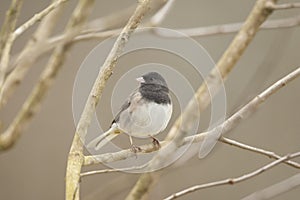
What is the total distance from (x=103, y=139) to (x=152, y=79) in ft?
0.52

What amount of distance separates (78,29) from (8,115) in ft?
4.52

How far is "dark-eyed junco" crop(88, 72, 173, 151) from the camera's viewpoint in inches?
42.4

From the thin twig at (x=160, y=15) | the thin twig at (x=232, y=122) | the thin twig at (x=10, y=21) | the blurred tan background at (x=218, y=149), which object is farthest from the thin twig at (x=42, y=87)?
the blurred tan background at (x=218, y=149)

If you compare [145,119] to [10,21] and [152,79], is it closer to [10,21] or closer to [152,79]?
[152,79]

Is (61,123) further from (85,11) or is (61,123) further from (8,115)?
(85,11)

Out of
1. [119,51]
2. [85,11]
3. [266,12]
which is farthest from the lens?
[85,11]

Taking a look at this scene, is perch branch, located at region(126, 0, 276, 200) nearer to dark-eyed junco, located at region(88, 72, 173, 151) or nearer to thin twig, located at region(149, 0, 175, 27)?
dark-eyed junco, located at region(88, 72, 173, 151)

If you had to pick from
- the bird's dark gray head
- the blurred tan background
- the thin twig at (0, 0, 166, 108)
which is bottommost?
the bird's dark gray head

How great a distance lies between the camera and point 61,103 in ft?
8.74

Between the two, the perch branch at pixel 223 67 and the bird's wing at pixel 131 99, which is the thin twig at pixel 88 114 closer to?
the bird's wing at pixel 131 99

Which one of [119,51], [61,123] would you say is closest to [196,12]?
[61,123]

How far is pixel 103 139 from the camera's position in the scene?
1.15m

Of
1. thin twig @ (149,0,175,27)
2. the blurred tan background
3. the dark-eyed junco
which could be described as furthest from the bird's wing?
the blurred tan background

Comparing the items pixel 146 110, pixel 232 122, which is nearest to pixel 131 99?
pixel 146 110
